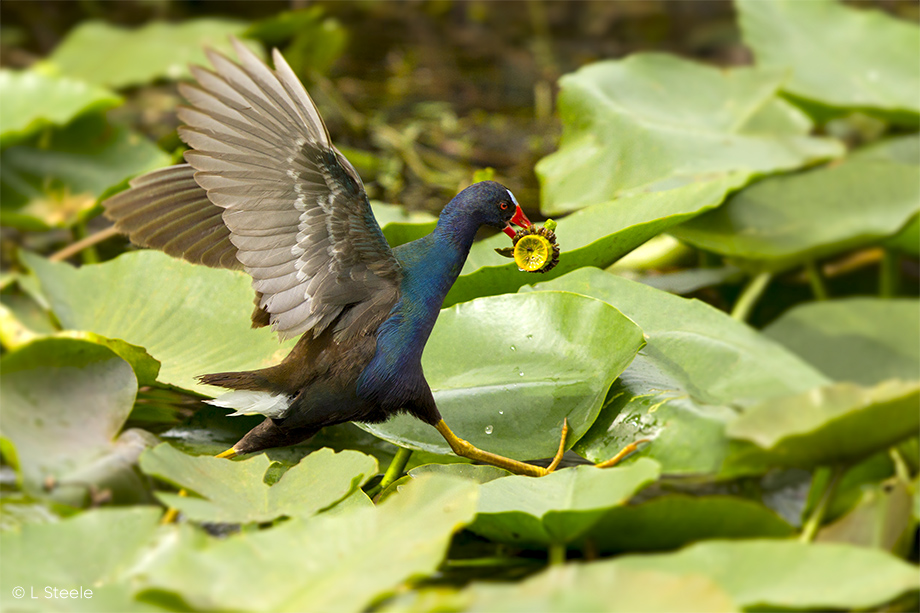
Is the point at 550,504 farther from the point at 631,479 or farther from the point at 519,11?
the point at 519,11

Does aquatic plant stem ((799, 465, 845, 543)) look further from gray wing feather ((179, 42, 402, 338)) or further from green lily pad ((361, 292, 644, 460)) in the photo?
gray wing feather ((179, 42, 402, 338))

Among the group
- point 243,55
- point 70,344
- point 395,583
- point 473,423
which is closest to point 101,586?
point 395,583

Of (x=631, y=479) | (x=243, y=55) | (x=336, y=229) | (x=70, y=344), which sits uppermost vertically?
(x=243, y=55)

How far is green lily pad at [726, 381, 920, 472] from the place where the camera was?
1.07 metres

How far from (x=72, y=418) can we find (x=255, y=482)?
374mm

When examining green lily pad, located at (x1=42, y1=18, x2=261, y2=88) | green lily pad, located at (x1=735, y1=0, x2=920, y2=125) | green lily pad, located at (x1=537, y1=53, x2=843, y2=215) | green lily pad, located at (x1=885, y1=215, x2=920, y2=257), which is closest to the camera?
green lily pad, located at (x1=885, y1=215, x2=920, y2=257)

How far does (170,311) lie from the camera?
162 centimetres

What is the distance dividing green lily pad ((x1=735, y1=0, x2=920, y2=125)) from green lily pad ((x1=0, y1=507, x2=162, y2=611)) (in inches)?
70.8

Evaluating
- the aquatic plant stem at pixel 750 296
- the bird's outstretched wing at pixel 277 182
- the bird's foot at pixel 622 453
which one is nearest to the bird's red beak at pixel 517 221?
the bird's outstretched wing at pixel 277 182

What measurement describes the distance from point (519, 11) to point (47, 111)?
8.53 ft

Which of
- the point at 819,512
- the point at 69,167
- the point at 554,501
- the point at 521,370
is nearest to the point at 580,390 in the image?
the point at 521,370

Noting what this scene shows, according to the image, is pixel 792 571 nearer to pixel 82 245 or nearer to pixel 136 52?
pixel 82 245

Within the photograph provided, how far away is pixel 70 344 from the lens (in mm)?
1385

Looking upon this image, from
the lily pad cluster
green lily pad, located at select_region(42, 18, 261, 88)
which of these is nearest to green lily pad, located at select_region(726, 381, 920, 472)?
the lily pad cluster
